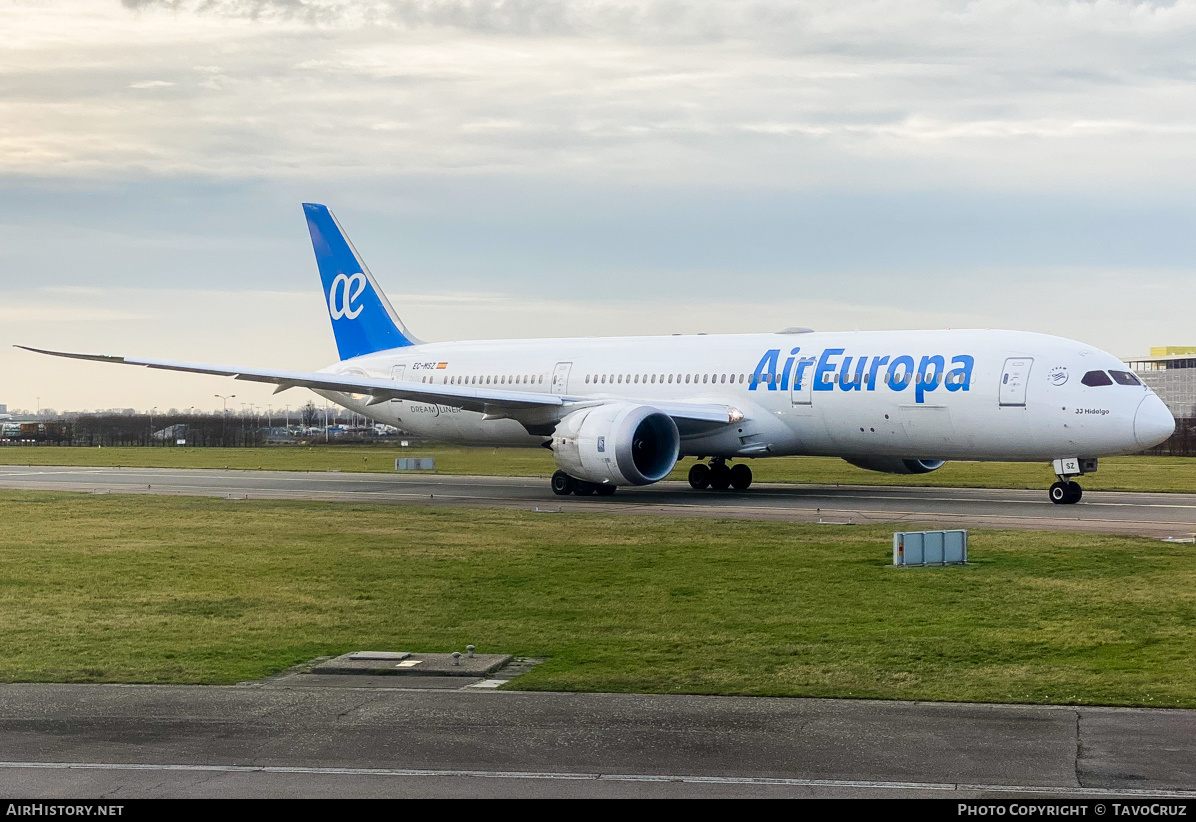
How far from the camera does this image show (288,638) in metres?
13.9

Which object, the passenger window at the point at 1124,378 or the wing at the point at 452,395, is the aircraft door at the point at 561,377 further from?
the passenger window at the point at 1124,378

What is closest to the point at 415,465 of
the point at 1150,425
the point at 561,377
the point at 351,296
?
the point at 351,296

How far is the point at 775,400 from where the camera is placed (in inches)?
1297

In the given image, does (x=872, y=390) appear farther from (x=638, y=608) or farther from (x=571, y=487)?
(x=638, y=608)

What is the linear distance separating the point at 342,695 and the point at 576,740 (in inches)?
101

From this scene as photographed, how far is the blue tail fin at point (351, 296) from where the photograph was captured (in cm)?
4484

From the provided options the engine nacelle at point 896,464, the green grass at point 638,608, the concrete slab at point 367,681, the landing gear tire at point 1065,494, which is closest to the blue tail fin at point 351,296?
the engine nacelle at point 896,464

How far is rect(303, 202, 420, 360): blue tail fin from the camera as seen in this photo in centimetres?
4484

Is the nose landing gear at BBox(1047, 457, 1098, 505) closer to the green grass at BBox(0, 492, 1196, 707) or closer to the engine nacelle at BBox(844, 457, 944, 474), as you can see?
the engine nacelle at BBox(844, 457, 944, 474)

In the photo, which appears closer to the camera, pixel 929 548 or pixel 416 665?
pixel 416 665

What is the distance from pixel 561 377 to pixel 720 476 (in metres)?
5.55

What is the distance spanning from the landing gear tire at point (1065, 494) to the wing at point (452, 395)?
7696 millimetres
